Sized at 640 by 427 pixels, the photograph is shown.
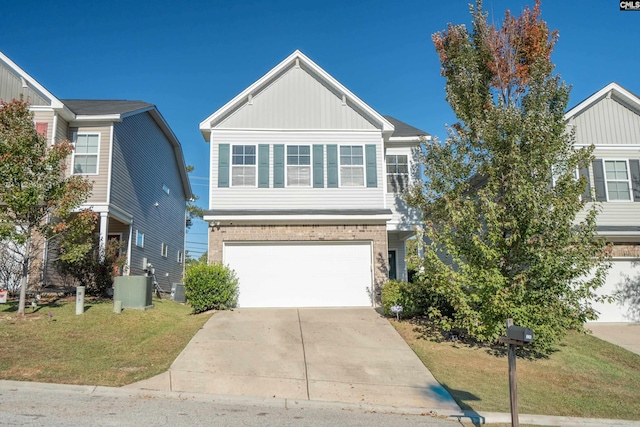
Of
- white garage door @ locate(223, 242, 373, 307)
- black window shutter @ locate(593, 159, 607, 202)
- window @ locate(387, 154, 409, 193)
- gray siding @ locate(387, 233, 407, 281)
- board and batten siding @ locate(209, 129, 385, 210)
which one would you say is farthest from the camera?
gray siding @ locate(387, 233, 407, 281)

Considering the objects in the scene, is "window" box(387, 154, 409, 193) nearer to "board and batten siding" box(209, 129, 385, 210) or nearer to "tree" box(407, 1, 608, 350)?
"board and batten siding" box(209, 129, 385, 210)

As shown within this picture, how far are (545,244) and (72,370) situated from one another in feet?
31.8

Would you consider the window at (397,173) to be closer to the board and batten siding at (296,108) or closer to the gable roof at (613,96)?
the board and batten siding at (296,108)

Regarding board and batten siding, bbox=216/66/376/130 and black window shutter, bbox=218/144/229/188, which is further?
board and batten siding, bbox=216/66/376/130

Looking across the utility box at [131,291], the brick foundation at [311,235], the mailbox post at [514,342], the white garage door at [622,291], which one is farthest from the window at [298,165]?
the mailbox post at [514,342]

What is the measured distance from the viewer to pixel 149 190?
22.2 m

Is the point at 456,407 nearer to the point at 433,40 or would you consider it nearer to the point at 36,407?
the point at 36,407

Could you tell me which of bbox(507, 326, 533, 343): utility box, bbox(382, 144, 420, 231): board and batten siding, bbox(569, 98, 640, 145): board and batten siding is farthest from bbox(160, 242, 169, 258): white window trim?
bbox(507, 326, 533, 343): utility box

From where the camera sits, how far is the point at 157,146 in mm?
23406

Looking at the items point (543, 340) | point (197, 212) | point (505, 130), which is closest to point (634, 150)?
point (505, 130)

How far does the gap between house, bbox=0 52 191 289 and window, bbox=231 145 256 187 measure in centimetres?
466

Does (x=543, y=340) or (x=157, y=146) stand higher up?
(x=157, y=146)

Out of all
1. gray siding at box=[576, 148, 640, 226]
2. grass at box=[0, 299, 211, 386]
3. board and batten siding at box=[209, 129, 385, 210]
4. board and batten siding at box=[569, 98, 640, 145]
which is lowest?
grass at box=[0, 299, 211, 386]

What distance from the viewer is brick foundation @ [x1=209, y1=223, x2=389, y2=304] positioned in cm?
1562
